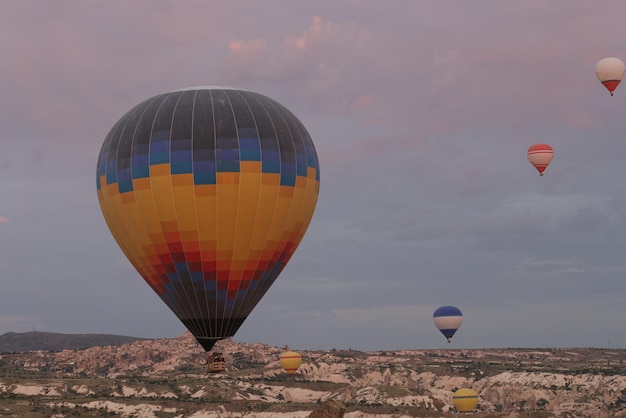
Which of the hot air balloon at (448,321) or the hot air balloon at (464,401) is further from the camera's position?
the hot air balloon at (464,401)

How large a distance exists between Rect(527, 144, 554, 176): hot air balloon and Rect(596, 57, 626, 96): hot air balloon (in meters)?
12.0

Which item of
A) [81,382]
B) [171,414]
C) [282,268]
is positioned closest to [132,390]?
[81,382]

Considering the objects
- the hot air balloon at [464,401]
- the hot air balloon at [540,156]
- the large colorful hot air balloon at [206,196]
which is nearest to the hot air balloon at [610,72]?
the hot air balloon at [540,156]

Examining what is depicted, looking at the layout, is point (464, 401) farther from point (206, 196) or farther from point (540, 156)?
point (206, 196)

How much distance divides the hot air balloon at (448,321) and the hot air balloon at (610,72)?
180 feet

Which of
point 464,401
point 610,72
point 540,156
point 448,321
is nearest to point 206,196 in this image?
point 610,72

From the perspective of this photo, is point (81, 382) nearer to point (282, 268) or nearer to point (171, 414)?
point (171, 414)

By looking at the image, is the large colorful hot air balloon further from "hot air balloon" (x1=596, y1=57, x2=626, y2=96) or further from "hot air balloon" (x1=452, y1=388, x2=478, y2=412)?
"hot air balloon" (x1=452, y1=388, x2=478, y2=412)

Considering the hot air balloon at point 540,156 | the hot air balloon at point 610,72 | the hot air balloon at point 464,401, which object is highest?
the hot air balloon at point 610,72

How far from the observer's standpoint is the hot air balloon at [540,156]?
103250mm

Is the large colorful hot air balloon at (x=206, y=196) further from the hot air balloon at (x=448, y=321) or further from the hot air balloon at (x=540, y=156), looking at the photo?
the hot air balloon at (x=448, y=321)

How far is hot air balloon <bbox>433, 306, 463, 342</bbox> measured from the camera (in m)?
140

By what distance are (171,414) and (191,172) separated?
113379mm

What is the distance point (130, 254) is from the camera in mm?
70000
